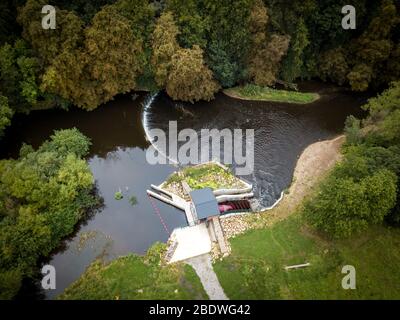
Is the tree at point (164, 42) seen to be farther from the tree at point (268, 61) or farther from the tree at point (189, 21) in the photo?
the tree at point (268, 61)

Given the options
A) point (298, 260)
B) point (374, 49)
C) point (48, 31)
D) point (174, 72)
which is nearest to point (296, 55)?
point (374, 49)

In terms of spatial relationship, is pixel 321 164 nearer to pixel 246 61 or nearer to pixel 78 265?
pixel 246 61

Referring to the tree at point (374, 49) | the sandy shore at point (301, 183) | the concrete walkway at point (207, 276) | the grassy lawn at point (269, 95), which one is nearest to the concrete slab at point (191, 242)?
the concrete walkway at point (207, 276)

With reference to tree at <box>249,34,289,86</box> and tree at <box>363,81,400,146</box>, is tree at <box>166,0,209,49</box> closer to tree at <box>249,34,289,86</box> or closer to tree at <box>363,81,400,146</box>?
tree at <box>249,34,289,86</box>

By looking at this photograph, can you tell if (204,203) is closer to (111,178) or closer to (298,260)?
(298,260)

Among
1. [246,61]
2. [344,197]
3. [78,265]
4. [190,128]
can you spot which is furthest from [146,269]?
[246,61]

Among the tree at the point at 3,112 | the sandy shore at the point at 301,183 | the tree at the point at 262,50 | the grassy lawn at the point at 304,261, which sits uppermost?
the tree at the point at 262,50
